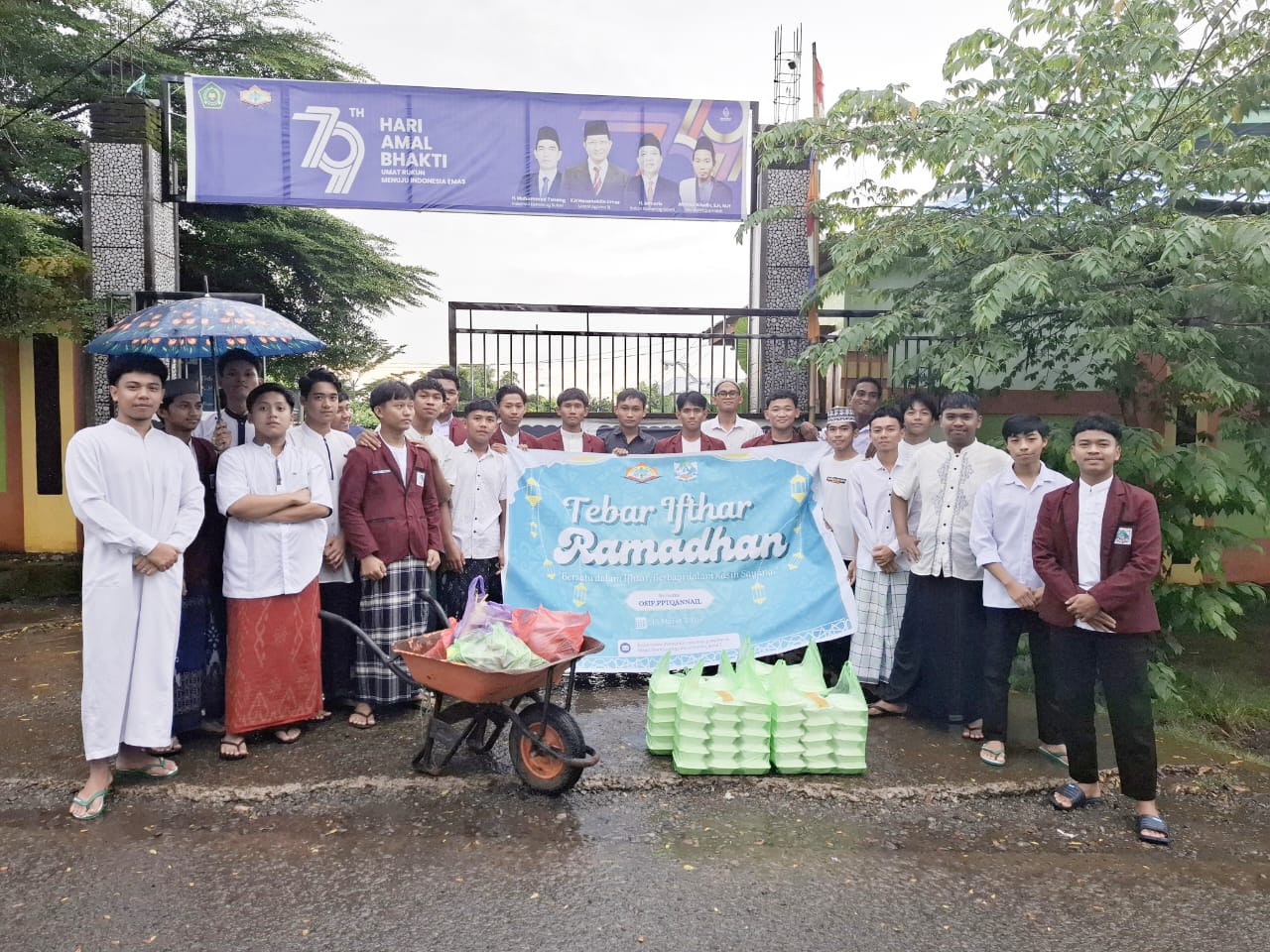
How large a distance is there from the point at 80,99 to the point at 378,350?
4994mm

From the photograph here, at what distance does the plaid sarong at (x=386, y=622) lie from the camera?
195 inches

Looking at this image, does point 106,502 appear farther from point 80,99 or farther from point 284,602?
point 80,99

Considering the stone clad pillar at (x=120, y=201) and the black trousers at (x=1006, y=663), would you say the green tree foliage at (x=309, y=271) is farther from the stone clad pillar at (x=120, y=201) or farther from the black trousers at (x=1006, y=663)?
the black trousers at (x=1006, y=663)

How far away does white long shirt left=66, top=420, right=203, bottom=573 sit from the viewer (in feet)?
12.8

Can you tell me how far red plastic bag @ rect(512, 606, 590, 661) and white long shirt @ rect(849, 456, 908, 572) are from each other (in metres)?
2.00

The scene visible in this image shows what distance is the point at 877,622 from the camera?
17.4ft

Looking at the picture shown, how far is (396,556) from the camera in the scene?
494 cm

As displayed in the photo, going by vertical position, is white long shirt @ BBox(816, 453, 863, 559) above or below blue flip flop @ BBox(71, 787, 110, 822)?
above

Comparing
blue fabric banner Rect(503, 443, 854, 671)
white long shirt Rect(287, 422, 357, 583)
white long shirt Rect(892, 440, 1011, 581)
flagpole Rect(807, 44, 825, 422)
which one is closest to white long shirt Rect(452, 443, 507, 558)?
blue fabric banner Rect(503, 443, 854, 671)

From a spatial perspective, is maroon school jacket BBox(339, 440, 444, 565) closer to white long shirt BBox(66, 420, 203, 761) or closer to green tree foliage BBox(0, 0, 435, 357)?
white long shirt BBox(66, 420, 203, 761)

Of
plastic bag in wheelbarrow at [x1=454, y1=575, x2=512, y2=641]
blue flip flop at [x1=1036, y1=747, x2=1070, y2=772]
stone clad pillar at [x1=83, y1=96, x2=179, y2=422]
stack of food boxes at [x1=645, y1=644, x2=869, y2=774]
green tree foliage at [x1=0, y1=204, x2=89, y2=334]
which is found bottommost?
blue flip flop at [x1=1036, y1=747, x2=1070, y2=772]

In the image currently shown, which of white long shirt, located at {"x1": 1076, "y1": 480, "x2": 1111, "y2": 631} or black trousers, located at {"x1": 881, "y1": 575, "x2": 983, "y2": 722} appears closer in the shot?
white long shirt, located at {"x1": 1076, "y1": 480, "x2": 1111, "y2": 631}

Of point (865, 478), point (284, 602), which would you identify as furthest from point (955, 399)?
point (284, 602)

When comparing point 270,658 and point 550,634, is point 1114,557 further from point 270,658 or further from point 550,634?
point 270,658
